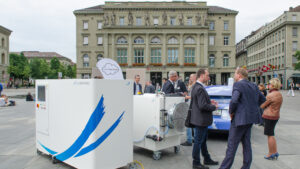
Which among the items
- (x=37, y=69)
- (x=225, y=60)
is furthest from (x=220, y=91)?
(x=37, y=69)

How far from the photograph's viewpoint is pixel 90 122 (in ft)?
12.6

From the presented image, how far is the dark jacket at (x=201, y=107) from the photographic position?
171 inches

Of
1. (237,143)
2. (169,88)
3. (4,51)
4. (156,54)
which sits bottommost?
(237,143)

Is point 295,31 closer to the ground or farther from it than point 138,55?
farther from it

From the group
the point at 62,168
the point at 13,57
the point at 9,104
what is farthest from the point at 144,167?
the point at 13,57

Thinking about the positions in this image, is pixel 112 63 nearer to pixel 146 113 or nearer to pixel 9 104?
pixel 146 113

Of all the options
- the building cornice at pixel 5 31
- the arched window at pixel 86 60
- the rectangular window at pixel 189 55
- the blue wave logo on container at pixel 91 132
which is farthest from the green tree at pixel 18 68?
the blue wave logo on container at pixel 91 132

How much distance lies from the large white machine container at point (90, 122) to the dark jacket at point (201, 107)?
1.25 m

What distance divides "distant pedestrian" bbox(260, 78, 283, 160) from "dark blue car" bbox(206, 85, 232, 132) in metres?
1.52

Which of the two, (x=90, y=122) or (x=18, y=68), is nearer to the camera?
(x=90, y=122)

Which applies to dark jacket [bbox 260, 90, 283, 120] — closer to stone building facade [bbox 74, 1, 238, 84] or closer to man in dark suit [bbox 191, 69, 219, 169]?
man in dark suit [bbox 191, 69, 219, 169]

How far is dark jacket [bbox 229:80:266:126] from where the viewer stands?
402 centimetres

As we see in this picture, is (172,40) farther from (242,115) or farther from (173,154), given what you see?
(242,115)

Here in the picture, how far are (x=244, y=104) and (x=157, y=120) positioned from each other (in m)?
1.76
